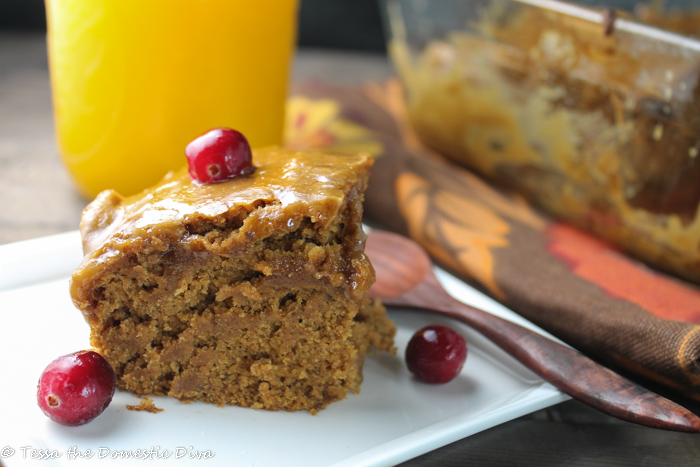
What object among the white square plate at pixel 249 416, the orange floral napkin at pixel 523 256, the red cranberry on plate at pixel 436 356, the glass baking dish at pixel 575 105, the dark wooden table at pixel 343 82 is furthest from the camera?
the glass baking dish at pixel 575 105

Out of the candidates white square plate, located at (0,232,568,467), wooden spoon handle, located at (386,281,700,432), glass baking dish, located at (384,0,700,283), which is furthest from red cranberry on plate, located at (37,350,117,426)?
glass baking dish, located at (384,0,700,283)

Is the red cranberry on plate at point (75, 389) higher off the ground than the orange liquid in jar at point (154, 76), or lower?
lower

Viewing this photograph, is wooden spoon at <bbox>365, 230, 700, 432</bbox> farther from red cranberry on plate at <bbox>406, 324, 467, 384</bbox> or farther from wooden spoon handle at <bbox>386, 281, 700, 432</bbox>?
red cranberry on plate at <bbox>406, 324, 467, 384</bbox>

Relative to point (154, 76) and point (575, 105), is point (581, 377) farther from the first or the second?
point (154, 76)

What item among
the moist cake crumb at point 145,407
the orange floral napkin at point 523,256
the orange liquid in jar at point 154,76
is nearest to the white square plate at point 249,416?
the moist cake crumb at point 145,407

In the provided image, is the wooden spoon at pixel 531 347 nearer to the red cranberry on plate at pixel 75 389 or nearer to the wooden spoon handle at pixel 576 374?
the wooden spoon handle at pixel 576 374

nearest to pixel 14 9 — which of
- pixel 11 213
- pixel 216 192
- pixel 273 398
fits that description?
pixel 11 213
